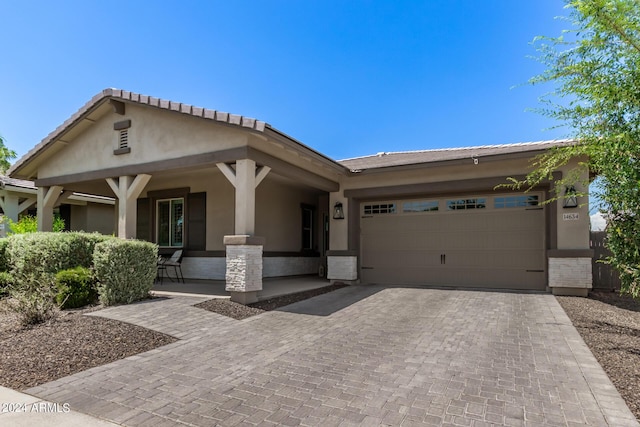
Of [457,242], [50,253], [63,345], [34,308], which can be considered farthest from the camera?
[457,242]

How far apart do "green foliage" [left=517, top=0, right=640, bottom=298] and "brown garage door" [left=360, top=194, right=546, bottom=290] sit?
4686 mm

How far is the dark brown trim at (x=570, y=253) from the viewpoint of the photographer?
8.19 meters

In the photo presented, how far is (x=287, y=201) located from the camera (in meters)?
12.6

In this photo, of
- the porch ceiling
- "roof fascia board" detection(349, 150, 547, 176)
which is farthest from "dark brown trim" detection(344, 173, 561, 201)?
the porch ceiling

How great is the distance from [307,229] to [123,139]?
6740 mm

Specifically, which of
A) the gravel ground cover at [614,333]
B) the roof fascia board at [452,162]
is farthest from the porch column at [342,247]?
the gravel ground cover at [614,333]

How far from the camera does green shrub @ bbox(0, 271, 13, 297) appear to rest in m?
8.26

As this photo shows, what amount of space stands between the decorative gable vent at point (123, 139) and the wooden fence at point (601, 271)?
12.4 metres

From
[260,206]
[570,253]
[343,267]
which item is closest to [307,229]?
[260,206]

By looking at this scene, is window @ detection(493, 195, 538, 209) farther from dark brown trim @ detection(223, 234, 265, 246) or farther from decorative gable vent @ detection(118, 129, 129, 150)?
decorative gable vent @ detection(118, 129, 129, 150)

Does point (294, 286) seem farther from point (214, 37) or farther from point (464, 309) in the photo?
point (214, 37)

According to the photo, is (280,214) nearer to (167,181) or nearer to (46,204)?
(167,181)

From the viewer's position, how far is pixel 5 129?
26.5 metres

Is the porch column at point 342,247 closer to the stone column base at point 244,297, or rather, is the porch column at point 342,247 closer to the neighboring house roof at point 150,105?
the neighboring house roof at point 150,105
